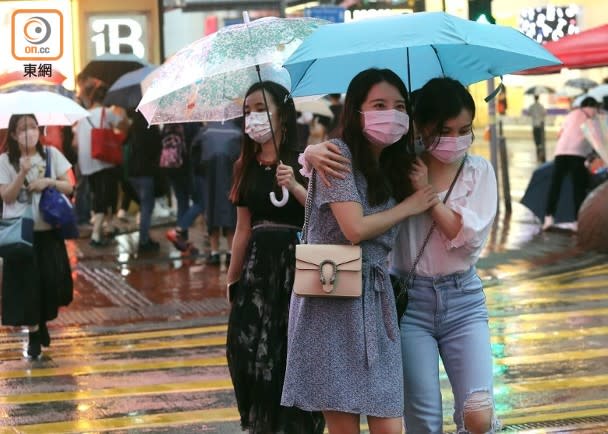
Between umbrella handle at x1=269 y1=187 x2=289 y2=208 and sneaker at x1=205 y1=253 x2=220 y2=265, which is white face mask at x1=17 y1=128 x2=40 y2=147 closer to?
umbrella handle at x1=269 y1=187 x2=289 y2=208

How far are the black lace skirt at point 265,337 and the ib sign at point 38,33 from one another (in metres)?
10.8

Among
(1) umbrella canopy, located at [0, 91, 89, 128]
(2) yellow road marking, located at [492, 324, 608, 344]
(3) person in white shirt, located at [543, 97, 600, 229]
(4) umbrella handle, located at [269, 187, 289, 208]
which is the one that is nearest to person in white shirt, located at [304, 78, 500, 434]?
(4) umbrella handle, located at [269, 187, 289, 208]

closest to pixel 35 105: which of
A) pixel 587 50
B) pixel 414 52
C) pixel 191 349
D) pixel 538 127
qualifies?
pixel 191 349

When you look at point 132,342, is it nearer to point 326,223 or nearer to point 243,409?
point 243,409

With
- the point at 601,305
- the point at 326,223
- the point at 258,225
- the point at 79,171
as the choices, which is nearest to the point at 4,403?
the point at 258,225

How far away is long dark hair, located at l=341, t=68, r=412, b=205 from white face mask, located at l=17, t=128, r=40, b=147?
500 centimetres

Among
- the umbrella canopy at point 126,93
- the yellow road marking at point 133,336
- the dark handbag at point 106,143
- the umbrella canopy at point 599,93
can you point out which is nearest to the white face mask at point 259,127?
the yellow road marking at point 133,336

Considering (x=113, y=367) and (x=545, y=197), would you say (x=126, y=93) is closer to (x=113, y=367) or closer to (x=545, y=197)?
(x=545, y=197)

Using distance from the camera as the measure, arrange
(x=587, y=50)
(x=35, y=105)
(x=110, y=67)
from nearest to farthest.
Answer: (x=35, y=105), (x=587, y=50), (x=110, y=67)

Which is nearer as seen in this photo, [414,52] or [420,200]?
[420,200]

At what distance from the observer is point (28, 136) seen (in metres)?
9.51

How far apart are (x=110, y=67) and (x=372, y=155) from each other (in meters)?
14.0

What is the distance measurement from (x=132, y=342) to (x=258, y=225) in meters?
4.42

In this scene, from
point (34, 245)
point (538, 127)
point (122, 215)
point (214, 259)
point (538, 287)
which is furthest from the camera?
point (538, 127)
